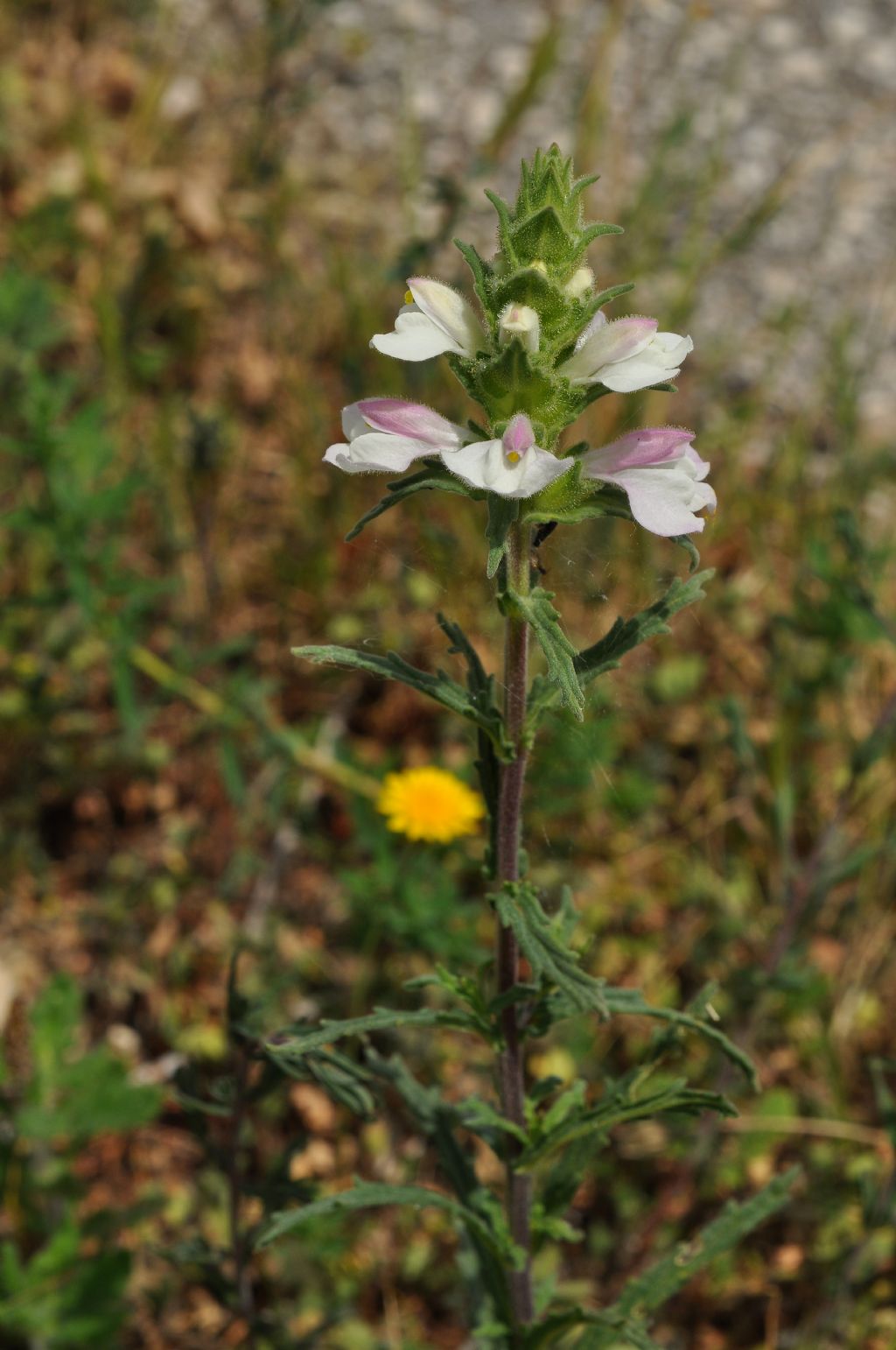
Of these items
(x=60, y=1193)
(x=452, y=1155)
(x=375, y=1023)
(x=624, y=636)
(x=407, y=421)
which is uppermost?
(x=407, y=421)

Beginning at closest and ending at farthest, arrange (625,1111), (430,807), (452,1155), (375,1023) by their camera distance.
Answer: (375,1023), (625,1111), (452,1155), (430,807)

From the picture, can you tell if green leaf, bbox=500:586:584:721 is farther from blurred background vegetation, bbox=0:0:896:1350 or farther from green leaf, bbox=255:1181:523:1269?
green leaf, bbox=255:1181:523:1269

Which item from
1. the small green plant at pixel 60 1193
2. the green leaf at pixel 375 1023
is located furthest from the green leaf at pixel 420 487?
the small green plant at pixel 60 1193

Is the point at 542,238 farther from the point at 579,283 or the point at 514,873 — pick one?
the point at 514,873

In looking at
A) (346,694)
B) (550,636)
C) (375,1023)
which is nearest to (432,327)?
(550,636)

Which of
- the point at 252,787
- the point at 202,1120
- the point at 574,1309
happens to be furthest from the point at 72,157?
the point at 574,1309

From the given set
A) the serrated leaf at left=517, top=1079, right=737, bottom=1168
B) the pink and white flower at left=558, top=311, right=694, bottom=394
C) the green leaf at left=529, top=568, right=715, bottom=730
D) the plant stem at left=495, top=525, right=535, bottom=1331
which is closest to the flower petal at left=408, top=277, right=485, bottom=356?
the pink and white flower at left=558, top=311, right=694, bottom=394

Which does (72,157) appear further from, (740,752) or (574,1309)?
(574,1309)
